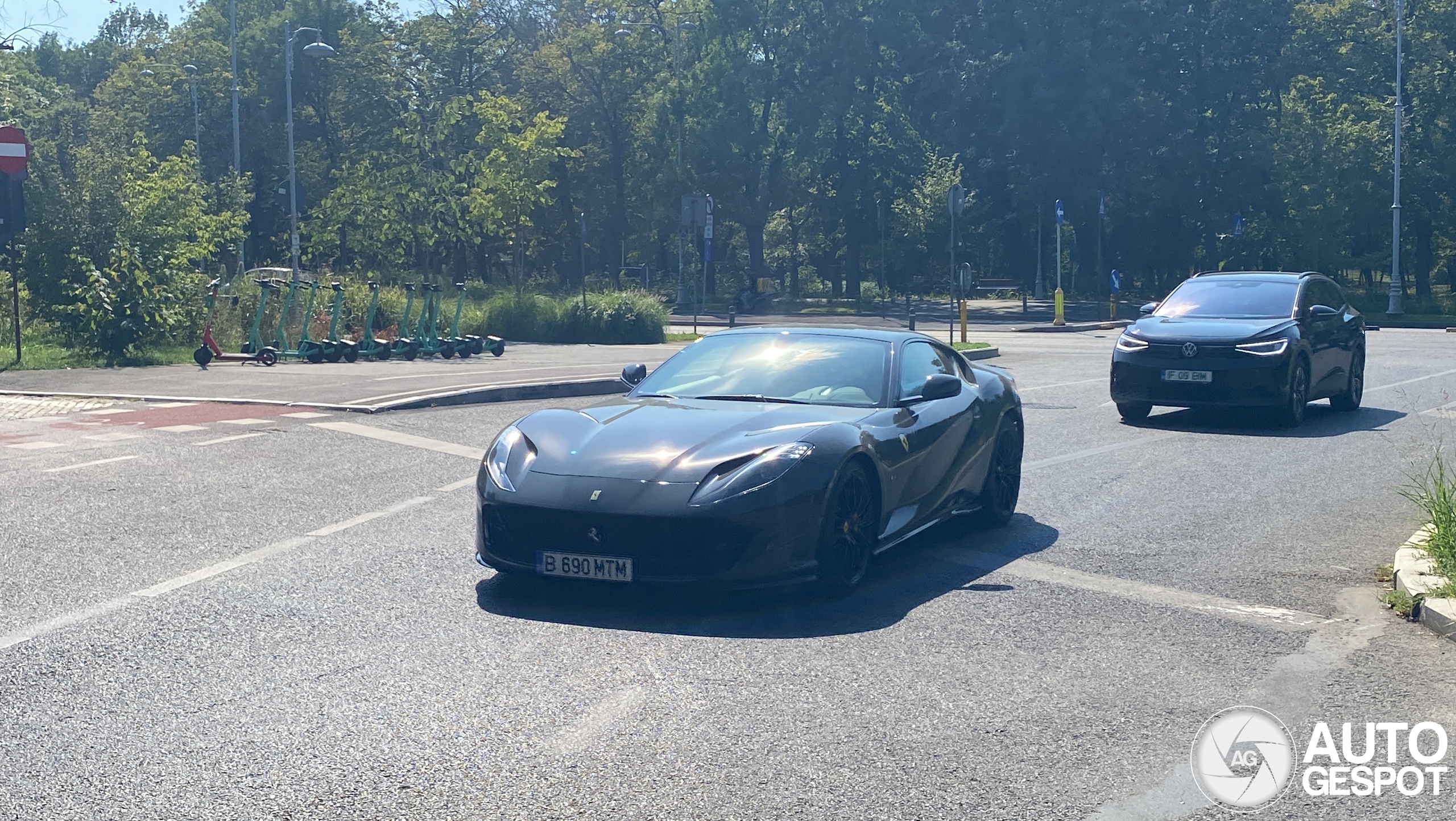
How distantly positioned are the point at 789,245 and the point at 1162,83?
2301cm

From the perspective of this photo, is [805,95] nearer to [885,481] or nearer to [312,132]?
[312,132]

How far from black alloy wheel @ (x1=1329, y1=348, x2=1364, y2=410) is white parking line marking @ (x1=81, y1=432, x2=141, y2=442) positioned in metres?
12.1

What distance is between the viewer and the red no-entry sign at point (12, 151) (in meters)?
20.4

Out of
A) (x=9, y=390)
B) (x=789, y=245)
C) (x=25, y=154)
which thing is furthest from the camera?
(x=789, y=245)

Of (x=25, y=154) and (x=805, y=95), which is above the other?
(x=805, y=95)

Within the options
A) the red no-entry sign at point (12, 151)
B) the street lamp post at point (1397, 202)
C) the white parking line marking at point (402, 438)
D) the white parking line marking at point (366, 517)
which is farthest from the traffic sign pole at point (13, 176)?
the street lamp post at point (1397, 202)

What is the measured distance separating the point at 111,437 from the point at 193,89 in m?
59.1

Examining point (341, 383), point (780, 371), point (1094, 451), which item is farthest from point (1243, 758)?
point (341, 383)

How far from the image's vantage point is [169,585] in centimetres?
723

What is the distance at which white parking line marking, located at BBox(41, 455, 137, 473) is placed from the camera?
442 inches

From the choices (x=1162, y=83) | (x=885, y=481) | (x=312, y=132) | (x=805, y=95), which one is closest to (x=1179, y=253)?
(x=1162, y=83)

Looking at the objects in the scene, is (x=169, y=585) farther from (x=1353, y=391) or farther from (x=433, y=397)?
(x=1353, y=391)

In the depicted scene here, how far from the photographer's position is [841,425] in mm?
7398

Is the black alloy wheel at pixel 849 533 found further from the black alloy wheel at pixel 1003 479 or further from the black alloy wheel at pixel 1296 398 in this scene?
the black alloy wheel at pixel 1296 398
